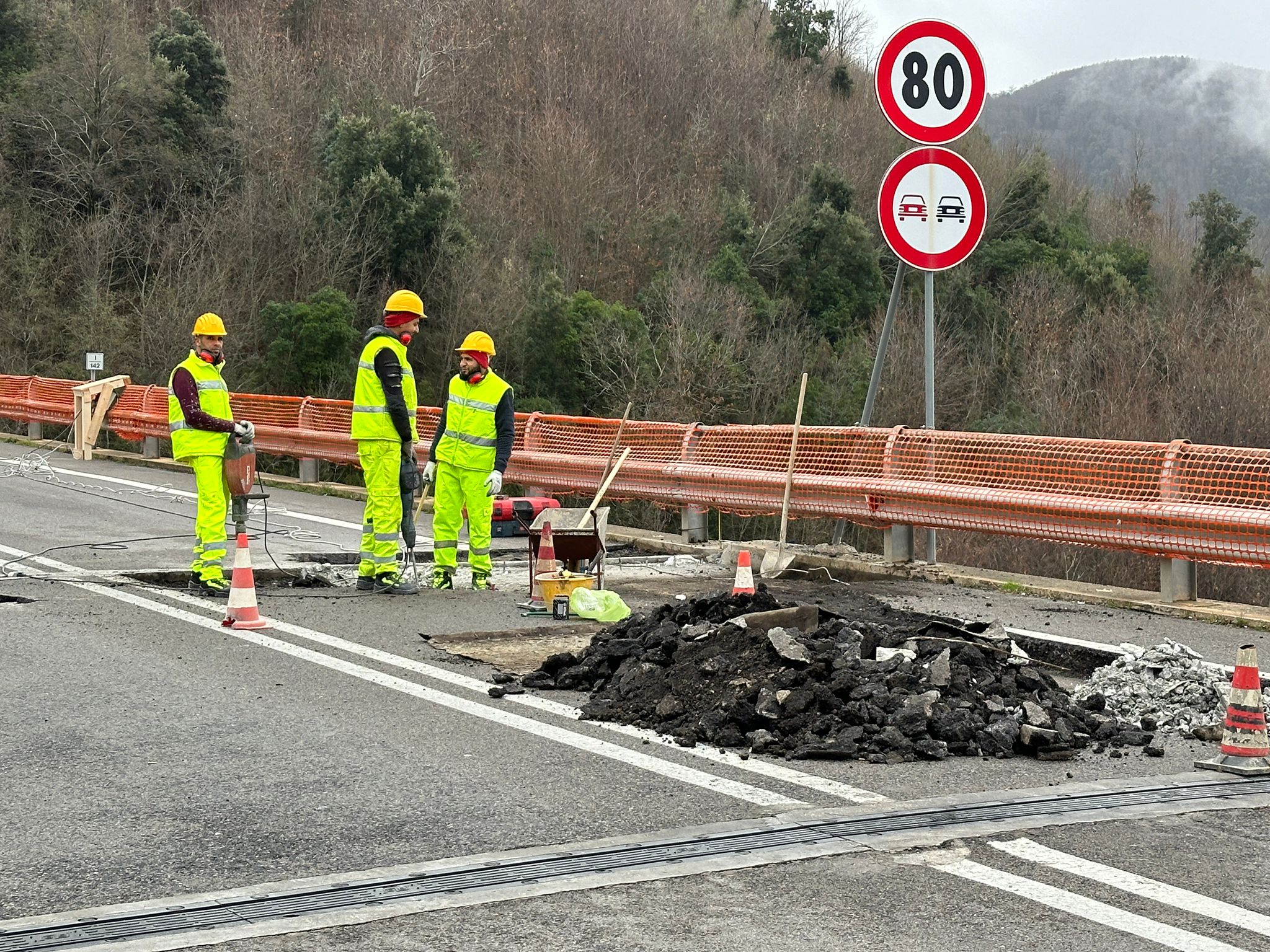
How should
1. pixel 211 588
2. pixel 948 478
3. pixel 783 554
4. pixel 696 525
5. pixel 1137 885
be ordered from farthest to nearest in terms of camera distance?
pixel 696 525
pixel 783 554
pixel 948 478
pixel 211 588
pixel 1137 885

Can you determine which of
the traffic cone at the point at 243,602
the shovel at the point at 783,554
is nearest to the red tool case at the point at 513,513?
the shovel at the point at 783,554

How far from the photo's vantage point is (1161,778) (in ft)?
19.8

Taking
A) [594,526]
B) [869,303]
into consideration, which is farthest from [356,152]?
[594,526]

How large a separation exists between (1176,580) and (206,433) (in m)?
6.83

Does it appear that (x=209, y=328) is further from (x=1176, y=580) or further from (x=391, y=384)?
(x=1176, y=580)

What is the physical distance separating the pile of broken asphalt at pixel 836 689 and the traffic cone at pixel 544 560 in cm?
180

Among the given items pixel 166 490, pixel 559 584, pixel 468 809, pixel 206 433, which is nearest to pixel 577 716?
pixel 468 809

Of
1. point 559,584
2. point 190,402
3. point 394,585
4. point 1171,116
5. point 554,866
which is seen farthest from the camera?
point 1171,116

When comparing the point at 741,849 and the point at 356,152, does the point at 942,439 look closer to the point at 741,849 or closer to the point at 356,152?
the point at 741,849

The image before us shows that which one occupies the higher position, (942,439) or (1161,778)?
(942,439)

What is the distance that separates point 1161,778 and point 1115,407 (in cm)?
3693

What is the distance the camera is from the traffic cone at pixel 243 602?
359 inches

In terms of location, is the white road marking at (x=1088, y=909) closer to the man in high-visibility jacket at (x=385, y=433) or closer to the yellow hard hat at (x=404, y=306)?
the man in high-visibility jacket at (x=385, y=433)

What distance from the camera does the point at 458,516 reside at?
1125 centimetres
